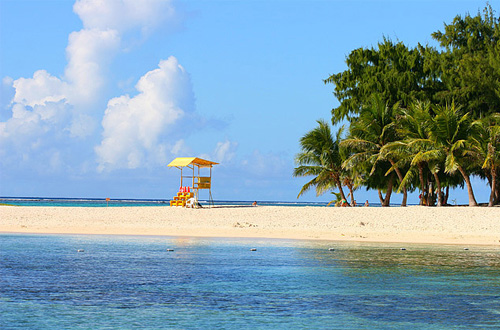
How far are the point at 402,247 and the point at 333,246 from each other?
2.99 metres

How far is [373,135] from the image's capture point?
42.7 meters

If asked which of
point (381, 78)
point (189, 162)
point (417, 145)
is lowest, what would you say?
point (189, 162)

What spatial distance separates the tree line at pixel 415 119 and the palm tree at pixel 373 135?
0.07m

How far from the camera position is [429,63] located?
1831 inches

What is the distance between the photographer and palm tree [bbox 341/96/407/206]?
42500 mm

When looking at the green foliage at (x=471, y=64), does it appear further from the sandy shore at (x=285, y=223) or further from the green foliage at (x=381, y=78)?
the sandy shore at (x=285, y=223)

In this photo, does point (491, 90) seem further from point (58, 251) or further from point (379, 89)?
point (58, 251)

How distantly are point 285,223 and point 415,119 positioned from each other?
42.2 feet

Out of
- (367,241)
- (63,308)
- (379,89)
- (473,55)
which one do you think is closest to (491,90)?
(473,55)

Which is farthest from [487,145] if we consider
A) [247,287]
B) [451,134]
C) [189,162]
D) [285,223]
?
[247,287]

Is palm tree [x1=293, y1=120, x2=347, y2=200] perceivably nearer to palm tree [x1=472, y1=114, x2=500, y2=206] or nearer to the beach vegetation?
the beach vegetation

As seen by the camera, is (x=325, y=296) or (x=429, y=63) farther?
(x=429, y=63)

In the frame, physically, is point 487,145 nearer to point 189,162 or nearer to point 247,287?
point 189,162

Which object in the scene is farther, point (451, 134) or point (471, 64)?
point (471, 64)
